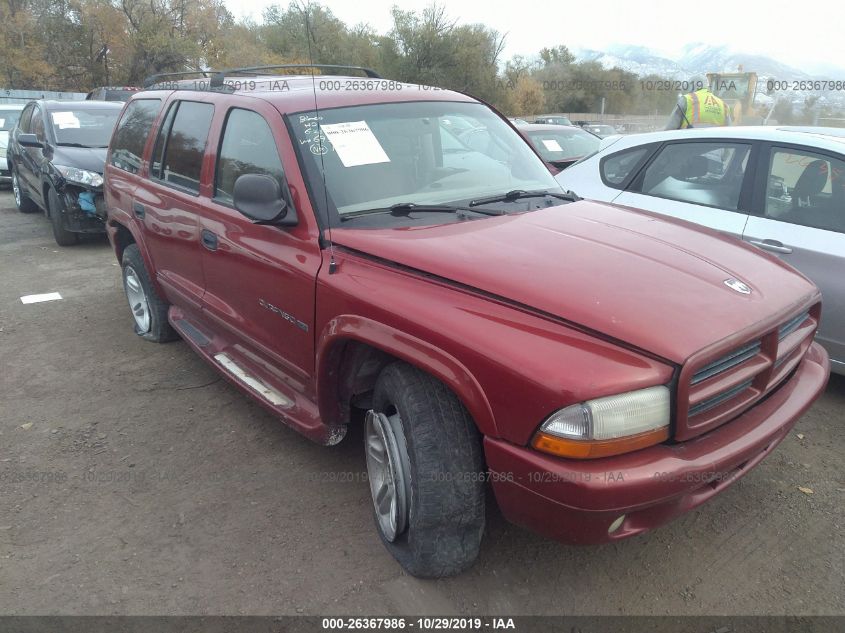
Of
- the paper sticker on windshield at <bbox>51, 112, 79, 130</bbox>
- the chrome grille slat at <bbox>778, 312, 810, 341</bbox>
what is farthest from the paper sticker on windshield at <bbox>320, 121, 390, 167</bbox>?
the paper sticker on windshield at <bbox>51, 112, 79, 130</bbox>

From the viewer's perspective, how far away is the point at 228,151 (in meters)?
3.34

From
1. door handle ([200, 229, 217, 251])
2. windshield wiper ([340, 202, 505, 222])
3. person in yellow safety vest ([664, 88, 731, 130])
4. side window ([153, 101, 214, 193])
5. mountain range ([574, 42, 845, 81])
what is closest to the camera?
windshield wiper ([340, 202, 505, 222])

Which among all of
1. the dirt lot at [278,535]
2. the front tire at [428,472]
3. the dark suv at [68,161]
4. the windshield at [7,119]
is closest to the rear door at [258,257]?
the front tire at [428,472]

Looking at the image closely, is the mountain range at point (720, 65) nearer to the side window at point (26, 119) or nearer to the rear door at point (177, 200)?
the rear door at point (177, 200)

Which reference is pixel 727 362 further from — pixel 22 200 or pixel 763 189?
pixel 22 200

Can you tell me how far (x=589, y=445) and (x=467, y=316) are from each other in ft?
1.88

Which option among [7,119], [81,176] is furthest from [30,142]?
[7,119]

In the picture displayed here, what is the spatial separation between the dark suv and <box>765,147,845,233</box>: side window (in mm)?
7047

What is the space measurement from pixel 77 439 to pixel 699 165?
4354 millimetres

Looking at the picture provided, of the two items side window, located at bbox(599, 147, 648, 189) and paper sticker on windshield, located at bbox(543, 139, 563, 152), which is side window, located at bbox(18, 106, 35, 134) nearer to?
paper sticker on windshield, located at bbox(543, 139, 563, 152)

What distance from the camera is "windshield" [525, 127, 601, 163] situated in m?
8.16

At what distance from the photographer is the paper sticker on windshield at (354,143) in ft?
9.46

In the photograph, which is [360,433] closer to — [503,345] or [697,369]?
[503,345]

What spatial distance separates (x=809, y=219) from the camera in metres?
3.85
